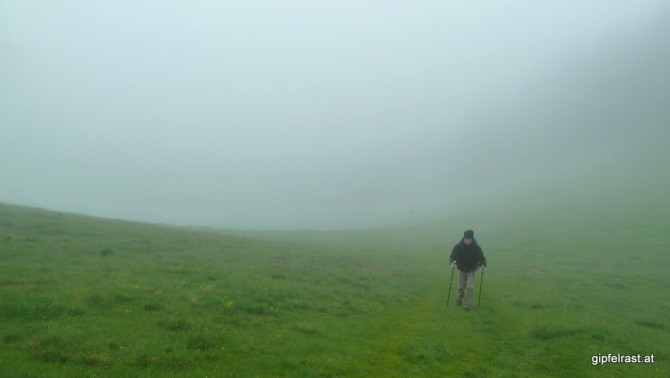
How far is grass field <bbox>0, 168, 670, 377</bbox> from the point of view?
1168 cm

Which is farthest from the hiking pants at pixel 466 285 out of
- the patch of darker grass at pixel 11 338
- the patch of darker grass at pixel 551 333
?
the patch of darker grass at pixel 11 338

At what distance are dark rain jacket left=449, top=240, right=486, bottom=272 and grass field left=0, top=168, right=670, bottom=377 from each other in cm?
249

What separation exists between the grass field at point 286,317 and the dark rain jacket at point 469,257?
249 cm

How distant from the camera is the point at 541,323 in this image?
60.9 feet

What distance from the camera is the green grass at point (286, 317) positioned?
11680 mm

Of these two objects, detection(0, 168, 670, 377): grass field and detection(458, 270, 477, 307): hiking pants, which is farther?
detection(458, 270, 477, 307): hiking pants

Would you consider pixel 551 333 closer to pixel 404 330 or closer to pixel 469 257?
pixel 469 257

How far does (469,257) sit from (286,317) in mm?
10724

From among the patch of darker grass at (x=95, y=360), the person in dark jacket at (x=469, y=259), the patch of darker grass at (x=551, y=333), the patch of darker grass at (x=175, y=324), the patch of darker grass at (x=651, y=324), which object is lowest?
the patch of darker grass at (x=95, y=360)

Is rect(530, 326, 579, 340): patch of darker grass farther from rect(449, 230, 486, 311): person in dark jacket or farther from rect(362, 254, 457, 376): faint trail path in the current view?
rect(449, 230, 486, 311): person in dark jacket

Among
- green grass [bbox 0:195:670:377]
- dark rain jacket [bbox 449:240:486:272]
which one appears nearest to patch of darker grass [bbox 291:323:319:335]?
green grass [bbox 0:195:670:377]

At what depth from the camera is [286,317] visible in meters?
17.5

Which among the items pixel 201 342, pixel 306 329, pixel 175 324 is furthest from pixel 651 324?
pixel 175 324

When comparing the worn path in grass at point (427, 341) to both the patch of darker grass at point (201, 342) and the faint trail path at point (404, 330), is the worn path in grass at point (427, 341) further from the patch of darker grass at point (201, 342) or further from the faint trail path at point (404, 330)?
the patch of darker grass at point (201, 342)
